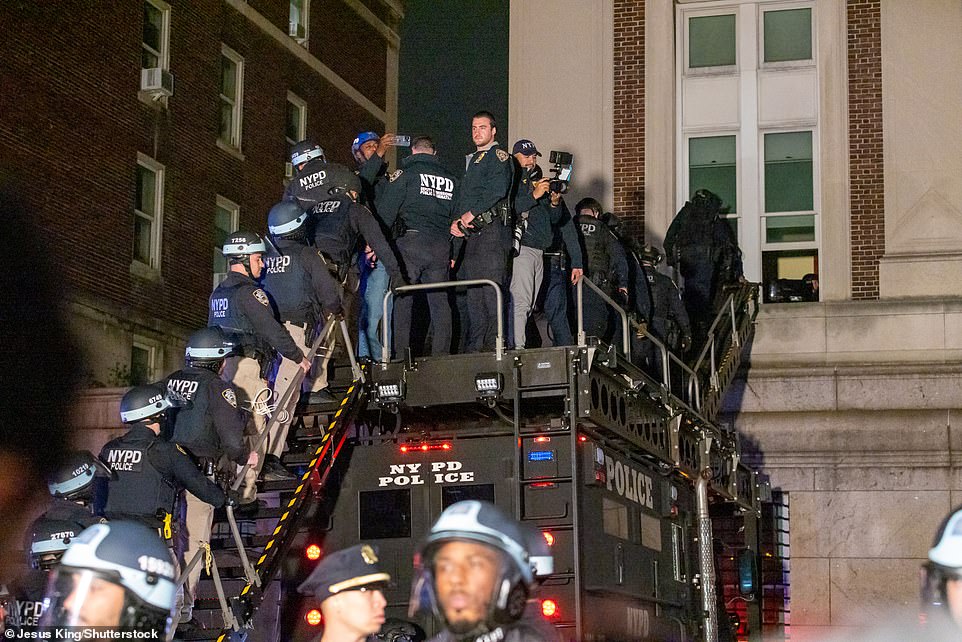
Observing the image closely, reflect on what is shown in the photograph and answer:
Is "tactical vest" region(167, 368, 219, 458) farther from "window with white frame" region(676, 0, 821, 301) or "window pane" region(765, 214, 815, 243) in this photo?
"window pane" region(765, 214, 815, 243)

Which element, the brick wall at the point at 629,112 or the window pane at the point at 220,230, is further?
the window pane at the point at 220,230

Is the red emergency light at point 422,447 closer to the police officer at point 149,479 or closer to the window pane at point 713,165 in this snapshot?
the police officer at point 149,479

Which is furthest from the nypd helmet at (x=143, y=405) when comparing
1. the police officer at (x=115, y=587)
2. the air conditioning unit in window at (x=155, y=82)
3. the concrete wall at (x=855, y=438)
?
the air conditioning unit in window at (x=155, y=82)

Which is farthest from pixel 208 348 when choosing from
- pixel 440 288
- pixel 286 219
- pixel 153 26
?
pixel 153 26

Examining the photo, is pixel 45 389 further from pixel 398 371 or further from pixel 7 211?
pixel 398 371

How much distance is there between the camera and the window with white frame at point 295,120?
111 ft

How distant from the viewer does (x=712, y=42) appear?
22.0m

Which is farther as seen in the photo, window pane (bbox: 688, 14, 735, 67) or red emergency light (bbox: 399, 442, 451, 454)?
window pane (bbox: 688, 14, 735, 67)

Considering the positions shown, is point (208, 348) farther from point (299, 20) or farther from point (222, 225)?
point (299, 20)

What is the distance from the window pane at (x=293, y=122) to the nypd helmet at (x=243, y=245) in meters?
22.4

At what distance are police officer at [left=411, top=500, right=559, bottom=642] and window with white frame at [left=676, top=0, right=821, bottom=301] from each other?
643 inches

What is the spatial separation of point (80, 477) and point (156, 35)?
19.9 m

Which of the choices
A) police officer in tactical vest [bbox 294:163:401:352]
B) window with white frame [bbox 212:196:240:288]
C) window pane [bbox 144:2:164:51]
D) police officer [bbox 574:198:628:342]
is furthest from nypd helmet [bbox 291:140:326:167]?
window with white frame [bbox 212:196:240:288]

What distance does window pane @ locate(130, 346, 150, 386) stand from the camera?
2745cm
